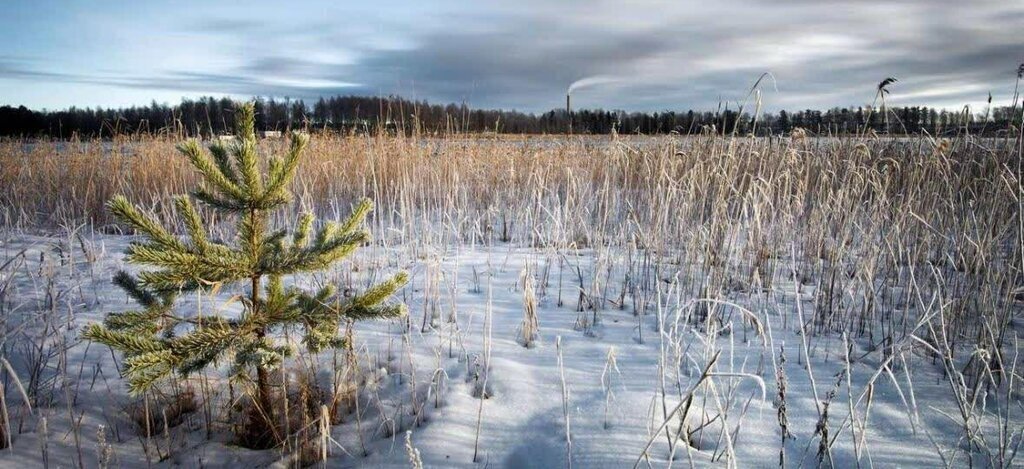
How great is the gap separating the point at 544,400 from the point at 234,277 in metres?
1.37

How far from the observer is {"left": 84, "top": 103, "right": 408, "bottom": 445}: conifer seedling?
1.80 m

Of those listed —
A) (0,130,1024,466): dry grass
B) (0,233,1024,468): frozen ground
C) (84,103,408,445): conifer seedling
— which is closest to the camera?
(84,103,408,445): conifer seedling

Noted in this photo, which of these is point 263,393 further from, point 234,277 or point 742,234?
point 742,234

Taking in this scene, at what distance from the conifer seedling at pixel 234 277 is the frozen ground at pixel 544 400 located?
0.83ft

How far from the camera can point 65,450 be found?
2.08 meters

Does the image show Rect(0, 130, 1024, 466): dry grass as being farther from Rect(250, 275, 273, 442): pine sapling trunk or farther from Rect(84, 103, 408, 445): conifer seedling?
Rect(250, 275, 273, 442): pine sapling trunk

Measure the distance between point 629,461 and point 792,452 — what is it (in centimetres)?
65

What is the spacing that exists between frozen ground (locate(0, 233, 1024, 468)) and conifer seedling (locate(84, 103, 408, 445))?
25cm

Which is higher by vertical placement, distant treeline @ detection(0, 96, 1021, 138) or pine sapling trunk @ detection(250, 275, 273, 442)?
distant treeline @ detection(0, 96, 1021, 138)

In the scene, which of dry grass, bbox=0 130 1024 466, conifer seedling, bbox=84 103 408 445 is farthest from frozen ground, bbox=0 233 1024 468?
conifer seedling, bbox=84 103 408 445

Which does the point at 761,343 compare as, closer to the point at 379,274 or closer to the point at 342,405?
the point at 342,405

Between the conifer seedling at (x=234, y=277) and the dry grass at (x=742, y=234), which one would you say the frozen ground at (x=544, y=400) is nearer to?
the dry grass at (x=742, y=234)

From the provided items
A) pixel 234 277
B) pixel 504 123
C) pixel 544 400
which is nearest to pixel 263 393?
pixel 234 277

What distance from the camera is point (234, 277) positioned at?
A: 2.01m
